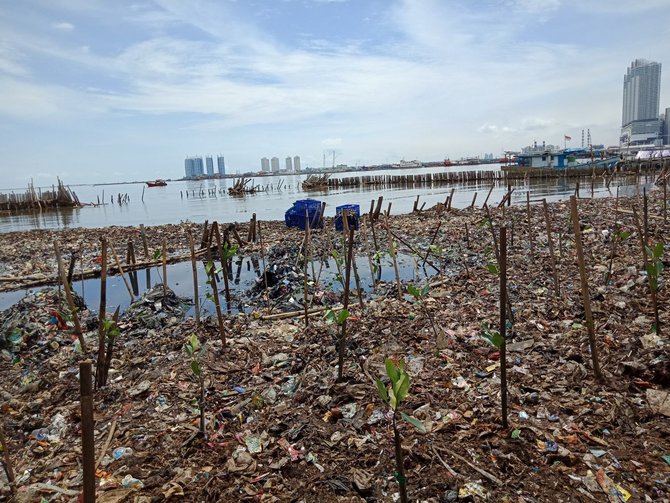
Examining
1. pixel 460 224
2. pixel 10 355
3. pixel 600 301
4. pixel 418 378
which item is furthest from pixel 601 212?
pixel 10 355

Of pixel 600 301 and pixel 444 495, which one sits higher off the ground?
pixel 600 301

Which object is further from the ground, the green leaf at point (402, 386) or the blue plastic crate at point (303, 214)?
the blue plastic crate at point (303, 214)

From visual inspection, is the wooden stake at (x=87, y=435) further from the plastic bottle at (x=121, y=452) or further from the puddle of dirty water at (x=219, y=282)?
the puddle of dirty water at (x=219, y=282)

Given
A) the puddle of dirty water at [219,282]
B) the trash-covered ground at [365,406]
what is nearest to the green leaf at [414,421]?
the trash-covered ground at [365,406]

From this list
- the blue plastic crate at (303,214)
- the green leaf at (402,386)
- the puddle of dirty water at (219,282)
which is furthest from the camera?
the blue plastic crate at (303,214)

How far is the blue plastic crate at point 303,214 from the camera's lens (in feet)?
50.6

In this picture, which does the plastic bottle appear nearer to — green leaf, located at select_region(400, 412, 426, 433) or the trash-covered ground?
the trash-covered ground

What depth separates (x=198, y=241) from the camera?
1534cm

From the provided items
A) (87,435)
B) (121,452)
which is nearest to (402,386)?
(87,435)

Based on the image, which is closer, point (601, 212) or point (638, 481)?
point (638, 481)

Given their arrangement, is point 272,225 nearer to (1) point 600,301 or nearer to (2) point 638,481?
(1) point 600,301

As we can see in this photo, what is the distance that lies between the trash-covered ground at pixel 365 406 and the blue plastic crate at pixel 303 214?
902cm

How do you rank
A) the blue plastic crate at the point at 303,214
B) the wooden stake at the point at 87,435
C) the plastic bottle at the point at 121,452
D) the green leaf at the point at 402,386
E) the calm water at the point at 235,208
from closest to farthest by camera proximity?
the wooden stake at the point at 87,435 → the green leaf at the point at 402,386 → the plastic bottle at the point at 121,452 → the blue plastic crate at the point at 303,214 → the calm water at the point at 235,208

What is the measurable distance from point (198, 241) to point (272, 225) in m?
3.70
